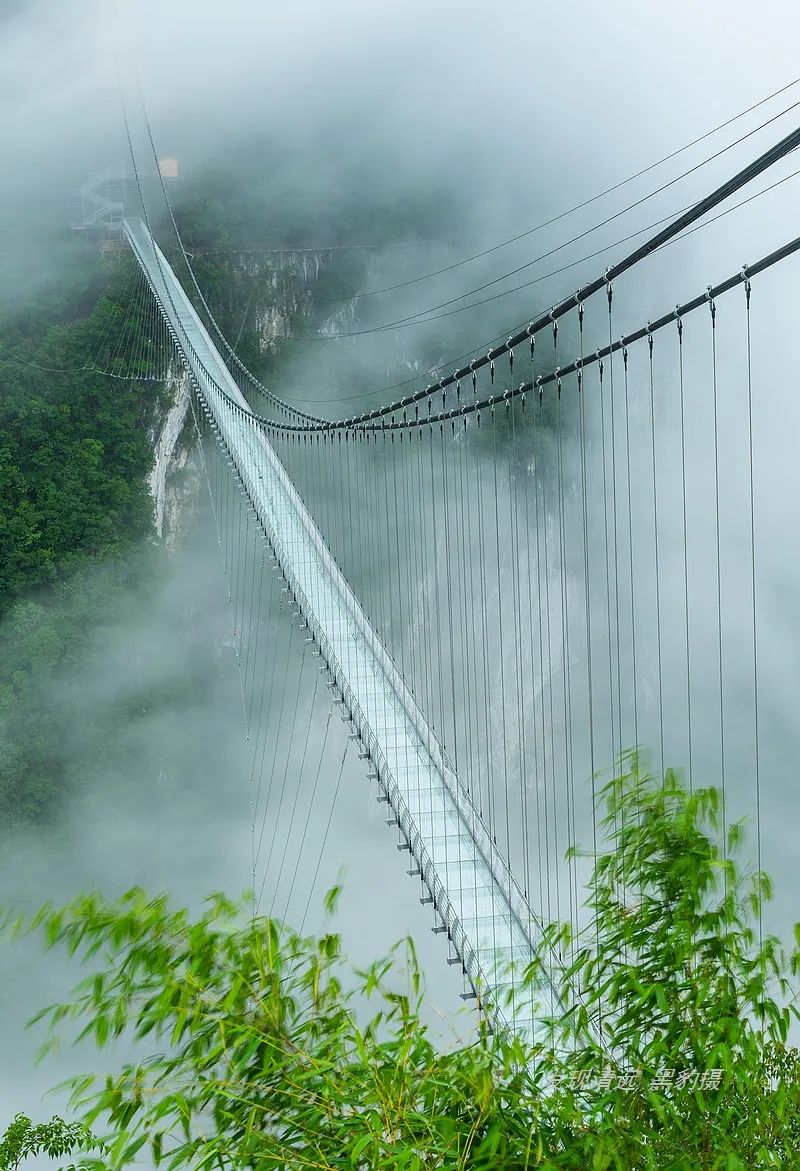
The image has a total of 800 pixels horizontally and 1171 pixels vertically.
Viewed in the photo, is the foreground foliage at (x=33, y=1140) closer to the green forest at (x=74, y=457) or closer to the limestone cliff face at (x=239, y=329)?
the green forest at (x=74, y=457)

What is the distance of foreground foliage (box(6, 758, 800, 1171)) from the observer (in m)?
1.71

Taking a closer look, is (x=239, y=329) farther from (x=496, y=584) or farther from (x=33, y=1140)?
(x=33, y=1140)

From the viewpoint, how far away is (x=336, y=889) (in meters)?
1.92

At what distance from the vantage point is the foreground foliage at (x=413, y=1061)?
1.71 m

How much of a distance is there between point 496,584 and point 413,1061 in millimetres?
37166

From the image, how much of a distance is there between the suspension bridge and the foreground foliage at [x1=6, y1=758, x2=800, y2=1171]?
227 mm

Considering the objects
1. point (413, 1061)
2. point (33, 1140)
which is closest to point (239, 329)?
point (33, 1140)

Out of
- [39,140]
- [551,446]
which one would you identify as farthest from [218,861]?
[39,140]

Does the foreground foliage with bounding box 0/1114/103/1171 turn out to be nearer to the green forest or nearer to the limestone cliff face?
the green forest

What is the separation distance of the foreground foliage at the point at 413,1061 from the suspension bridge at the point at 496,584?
0.23 m

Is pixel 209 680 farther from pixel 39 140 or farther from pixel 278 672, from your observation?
pixel 39 140

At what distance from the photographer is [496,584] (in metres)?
38.8

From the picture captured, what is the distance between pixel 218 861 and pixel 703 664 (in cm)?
2045

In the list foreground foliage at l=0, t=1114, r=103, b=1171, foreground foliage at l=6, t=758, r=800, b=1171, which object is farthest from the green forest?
foreground foliage at l=6, t=758, r=800, b=1171
